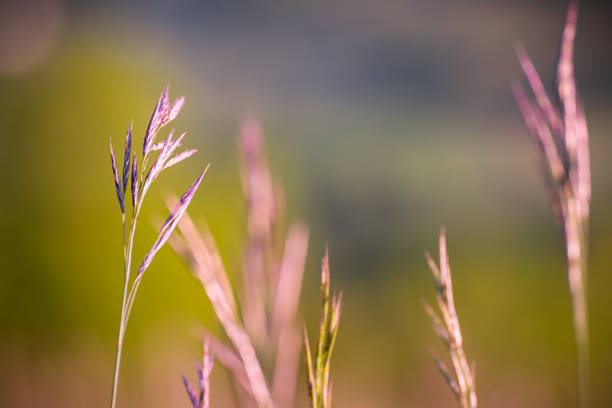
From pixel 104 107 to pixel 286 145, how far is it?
16.5 ft

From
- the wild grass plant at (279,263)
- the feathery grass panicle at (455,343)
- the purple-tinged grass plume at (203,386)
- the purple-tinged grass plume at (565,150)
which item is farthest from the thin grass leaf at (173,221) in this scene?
the purple-tinged grass plume at (565,150)

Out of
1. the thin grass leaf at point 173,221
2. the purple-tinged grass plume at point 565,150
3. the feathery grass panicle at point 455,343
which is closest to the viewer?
the thin grass leaf at point 173,221

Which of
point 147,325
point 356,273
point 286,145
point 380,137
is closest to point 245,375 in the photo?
point 147,325

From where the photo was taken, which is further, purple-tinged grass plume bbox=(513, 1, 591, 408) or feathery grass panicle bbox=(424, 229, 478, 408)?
purple-tinged grass plume bbox=(513, 1, 591, 408)

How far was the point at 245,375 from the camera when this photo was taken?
28.6 inches

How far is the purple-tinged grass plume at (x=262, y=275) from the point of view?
742 millimetres

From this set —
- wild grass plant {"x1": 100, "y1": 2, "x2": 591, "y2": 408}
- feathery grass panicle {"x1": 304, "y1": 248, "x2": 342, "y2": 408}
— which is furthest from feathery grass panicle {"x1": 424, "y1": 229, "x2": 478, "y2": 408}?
feathery grass panicle {"x1": 304, "y1": 248, "x2": 342, "y2": 408}

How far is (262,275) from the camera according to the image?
2.83 ft

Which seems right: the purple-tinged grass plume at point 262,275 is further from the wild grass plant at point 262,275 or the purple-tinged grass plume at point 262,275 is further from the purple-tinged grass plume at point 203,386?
the purple-tinged grass plume at point 203,386

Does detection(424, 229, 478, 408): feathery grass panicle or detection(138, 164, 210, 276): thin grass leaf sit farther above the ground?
detection(138, 164, 210, 276): thin grass leaf

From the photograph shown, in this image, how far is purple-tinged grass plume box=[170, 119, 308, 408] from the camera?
74 cm

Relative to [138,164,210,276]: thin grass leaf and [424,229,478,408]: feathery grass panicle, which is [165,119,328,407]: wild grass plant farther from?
[424,229,478,408]: feathery grass panicle

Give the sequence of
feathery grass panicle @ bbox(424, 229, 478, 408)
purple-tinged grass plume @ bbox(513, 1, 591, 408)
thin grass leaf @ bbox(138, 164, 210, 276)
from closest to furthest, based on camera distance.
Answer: thin grass leaf @ bbox(138, 164, 210, 276) < feathery grass panicle @ bbox(424, 229, 478, 408) < purple-tinged grass plume @ bbox(513, 1, 591, 408)

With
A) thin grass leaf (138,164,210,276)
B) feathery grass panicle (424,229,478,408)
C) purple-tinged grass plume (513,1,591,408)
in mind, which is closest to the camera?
thin grass leaf (138,164,210,276)
